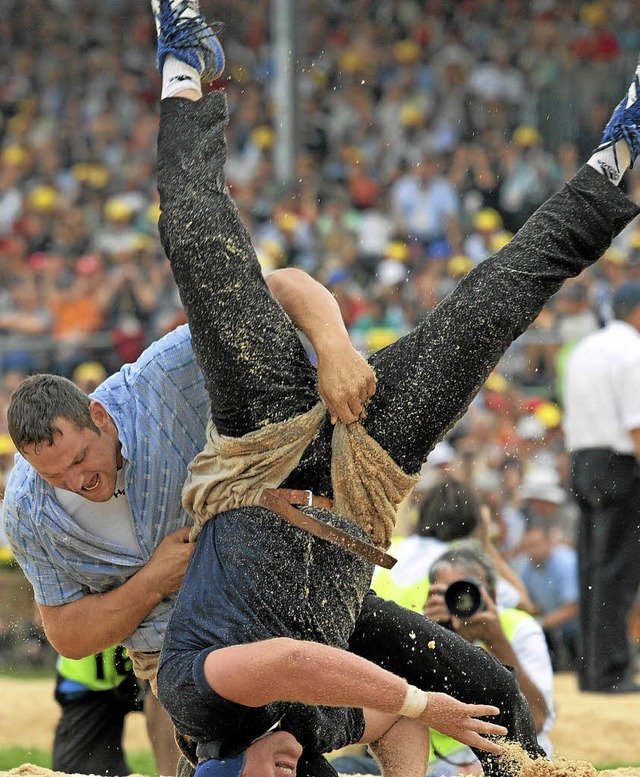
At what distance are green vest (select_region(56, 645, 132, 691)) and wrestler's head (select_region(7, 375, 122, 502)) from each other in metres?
1.85

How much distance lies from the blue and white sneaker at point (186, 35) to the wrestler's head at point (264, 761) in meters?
1.69

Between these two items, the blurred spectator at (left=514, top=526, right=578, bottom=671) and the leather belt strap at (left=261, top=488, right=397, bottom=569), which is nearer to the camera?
the leather belt strap at (left=261, top=488, right=397, bottom=569)

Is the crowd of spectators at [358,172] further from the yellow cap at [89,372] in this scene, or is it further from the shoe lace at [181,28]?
the shoe lace at [181,28]

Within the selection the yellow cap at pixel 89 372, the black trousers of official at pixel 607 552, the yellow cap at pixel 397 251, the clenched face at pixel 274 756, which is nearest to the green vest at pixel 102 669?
the clenched face at pixel 274 756

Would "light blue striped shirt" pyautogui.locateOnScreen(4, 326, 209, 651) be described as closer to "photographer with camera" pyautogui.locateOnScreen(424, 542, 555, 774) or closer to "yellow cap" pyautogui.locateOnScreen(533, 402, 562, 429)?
"photographer with camera" pyautogui.locateOnScreen(424, 542, 555, 774)

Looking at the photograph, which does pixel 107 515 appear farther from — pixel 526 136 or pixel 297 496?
pixel 526 136

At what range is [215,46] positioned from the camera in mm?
3475

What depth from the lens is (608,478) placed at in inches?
268

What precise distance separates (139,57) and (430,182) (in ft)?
16.0

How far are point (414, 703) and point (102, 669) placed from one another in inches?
95.1

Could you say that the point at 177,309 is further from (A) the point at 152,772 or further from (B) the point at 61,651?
(B) the point at 61,651

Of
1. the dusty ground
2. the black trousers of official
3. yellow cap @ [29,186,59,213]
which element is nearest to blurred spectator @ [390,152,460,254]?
yellow cap @ [29,186,59,213]

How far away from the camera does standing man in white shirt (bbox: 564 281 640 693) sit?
6.75m

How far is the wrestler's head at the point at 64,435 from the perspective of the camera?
327 cm
